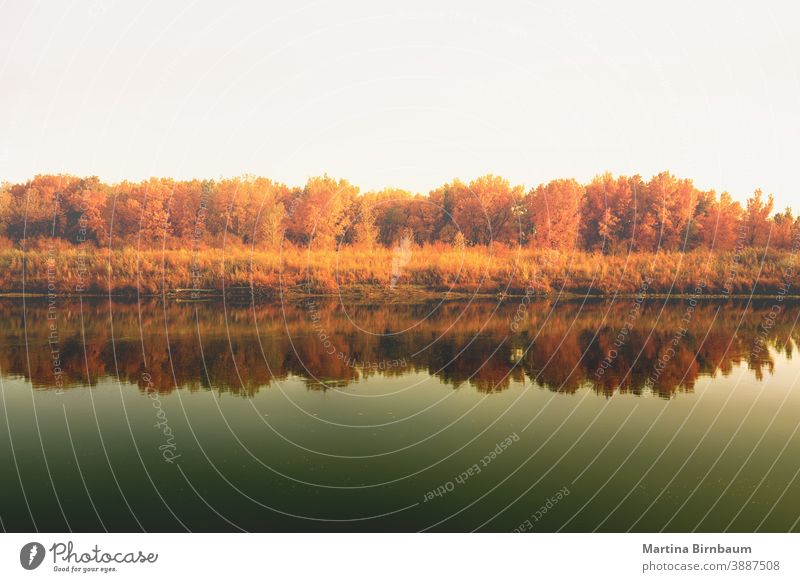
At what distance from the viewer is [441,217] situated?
1216 inches

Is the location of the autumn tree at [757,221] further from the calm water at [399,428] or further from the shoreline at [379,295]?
the calm water at [399,428]

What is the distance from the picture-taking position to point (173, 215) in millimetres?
32000

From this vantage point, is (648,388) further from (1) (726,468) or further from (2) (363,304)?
(2) (363,304)

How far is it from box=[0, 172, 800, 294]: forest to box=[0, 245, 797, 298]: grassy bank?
0.19 ft

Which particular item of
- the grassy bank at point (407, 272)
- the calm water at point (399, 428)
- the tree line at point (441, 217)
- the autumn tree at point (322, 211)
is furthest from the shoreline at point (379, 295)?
the calm water at point (399, 428)

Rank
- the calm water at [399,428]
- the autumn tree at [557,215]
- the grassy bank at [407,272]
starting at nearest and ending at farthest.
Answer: the calm water at [399,428], the grassy bank at [407,272], the autumn tree at [557,215]

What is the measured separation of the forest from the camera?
27625mm

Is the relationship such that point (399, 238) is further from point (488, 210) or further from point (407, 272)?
point (488, 210)

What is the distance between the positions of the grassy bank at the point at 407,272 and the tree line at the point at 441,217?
879 mm

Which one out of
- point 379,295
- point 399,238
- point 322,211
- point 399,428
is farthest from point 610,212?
point 399,428

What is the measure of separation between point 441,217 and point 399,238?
199cm

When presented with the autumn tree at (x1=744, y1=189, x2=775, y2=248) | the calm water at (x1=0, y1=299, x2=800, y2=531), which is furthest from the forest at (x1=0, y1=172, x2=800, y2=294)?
the calm water at (x1=0, y1=299, x2=800, y2=531)

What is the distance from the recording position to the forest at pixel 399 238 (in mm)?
27625

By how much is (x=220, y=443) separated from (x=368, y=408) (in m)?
2.87
